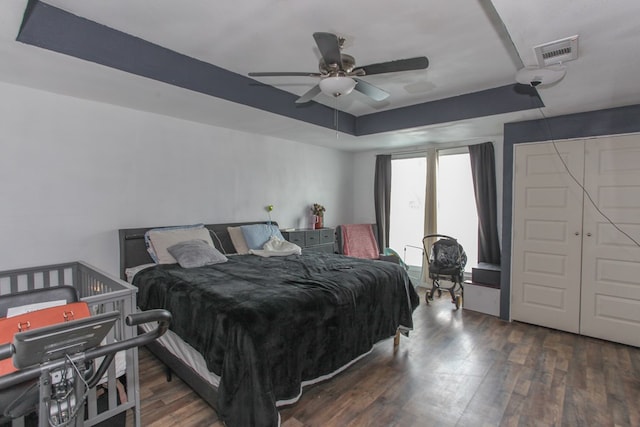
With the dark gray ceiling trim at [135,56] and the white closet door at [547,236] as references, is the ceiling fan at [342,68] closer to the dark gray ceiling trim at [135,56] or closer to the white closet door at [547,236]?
the dark gray ceiling trim at [135,56]

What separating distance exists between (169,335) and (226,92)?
2.17m

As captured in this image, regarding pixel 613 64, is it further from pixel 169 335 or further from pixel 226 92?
pixel 169 335

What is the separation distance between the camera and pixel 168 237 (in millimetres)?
3385

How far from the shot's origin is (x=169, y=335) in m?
2.52

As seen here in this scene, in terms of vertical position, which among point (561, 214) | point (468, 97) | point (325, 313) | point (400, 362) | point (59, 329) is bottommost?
point (400, 362)

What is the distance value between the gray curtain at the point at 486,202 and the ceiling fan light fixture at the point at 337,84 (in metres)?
3.17

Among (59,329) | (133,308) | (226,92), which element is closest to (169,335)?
(133,308)

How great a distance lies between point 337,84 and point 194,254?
2120 mm

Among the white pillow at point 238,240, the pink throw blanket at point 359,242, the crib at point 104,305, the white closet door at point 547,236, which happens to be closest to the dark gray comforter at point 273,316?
the crib at point 104,305

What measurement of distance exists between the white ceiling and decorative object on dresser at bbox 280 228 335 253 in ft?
5.91

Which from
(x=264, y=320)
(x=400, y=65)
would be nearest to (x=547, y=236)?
(x=400, y=65)

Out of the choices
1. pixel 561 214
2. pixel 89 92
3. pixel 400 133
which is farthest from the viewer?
pixel 400 133

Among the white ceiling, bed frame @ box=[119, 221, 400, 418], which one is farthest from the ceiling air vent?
bed frame @ box=[119, 221, 400, 418]

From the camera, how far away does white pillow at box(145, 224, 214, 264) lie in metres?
3.25
